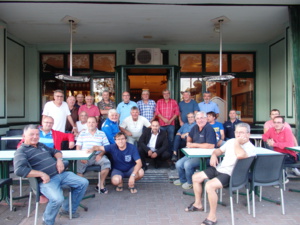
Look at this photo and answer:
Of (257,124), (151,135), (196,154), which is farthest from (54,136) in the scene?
(257,124)

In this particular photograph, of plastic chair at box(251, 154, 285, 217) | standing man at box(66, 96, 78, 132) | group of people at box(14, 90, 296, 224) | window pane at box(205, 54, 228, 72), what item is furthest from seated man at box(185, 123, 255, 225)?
window pane at box(205, 54, 228, 72)

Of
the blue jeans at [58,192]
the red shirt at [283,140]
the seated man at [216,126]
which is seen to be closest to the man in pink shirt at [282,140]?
the red shirt at [283,140]

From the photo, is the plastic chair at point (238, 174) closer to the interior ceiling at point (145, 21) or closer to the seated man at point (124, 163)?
the seated man at point (124, 163)

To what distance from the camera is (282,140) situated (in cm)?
428

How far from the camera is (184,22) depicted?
18.7 ft

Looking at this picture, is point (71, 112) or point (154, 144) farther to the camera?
point (71, 112)

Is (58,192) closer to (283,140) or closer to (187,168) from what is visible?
(187,168)

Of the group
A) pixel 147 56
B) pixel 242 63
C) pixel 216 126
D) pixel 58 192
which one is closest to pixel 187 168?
pixel 216 126

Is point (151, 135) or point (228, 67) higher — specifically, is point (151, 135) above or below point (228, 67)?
below

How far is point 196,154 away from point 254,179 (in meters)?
0.77

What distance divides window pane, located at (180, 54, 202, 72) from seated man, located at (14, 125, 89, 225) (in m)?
5.19

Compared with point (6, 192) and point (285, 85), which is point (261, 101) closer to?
point (285, 85)

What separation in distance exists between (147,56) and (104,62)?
1501mm

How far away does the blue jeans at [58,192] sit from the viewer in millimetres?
2785
